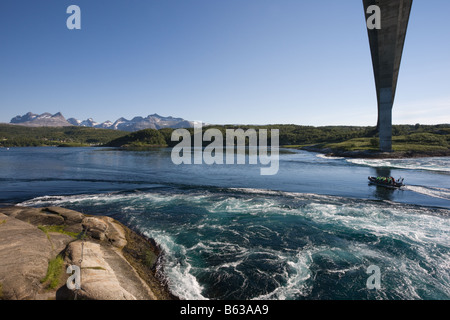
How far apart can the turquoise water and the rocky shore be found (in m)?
1.82

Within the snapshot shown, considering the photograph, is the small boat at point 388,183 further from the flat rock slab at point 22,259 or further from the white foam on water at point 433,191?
the flat rock slab at point 22,259

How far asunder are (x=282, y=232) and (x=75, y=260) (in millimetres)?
17442

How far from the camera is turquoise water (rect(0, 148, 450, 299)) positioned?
559 inches

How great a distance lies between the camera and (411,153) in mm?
93375

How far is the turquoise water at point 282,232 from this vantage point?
14211mm

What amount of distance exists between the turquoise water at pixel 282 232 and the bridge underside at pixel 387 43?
31868 millimetres

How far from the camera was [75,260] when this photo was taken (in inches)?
515

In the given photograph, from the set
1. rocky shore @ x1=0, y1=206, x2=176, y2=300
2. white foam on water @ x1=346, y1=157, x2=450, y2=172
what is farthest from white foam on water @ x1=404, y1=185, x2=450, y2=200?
rocky shore @ x1=0, y1=206, x2=176, y2=300

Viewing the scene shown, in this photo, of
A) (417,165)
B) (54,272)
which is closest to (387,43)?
(417,165)

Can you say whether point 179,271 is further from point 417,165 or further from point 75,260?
point 417,165

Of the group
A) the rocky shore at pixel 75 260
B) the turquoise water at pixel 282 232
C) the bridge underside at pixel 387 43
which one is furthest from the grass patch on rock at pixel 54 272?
the bridge underside at pixel 387 43

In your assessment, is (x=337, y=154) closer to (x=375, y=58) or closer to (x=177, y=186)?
(x=375, y=58)
